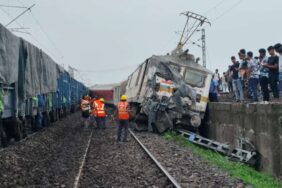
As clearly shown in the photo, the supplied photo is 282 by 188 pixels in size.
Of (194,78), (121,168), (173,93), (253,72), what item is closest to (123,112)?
(173,93)

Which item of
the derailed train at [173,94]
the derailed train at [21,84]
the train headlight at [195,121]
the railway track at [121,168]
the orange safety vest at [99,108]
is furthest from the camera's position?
the orange safety vest at [99,108]

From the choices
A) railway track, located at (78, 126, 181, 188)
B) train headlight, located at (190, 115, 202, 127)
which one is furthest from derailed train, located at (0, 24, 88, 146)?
train headlight, located at (190, 115, 202, 127)

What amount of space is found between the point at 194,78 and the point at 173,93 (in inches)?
45.1

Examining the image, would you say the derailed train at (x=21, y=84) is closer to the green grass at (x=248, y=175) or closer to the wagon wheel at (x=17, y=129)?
the wagon wheel at (x=17, y=129)

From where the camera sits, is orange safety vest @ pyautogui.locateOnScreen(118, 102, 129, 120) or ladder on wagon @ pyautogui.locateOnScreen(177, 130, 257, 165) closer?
ladder on wagon @ pyautogui.locateOnScreen(177, 130, 257, 165)

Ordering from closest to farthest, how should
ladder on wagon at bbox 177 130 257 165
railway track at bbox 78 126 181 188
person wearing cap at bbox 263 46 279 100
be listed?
1. railway track at bbox 78 126 181 188
2. person wearing cap at bbox 263 46 279 100
3. ladder on wagon at bbox 177 130 257 165

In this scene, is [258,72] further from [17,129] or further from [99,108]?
[99,108]

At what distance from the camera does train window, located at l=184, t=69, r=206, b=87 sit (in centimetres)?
1867

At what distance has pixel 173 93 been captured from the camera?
1833cm

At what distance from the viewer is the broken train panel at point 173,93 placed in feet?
59.9

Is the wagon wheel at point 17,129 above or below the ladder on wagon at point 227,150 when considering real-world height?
above

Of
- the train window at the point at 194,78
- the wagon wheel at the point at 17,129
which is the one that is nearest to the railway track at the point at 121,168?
the wagon wheel at the point at 17,129

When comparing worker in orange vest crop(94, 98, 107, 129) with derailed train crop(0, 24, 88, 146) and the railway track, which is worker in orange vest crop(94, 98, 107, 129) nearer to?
derailed train crop(0, 24, 88, 146)

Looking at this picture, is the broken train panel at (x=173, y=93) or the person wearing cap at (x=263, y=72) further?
the broken train panel at (x=173, y=93)
